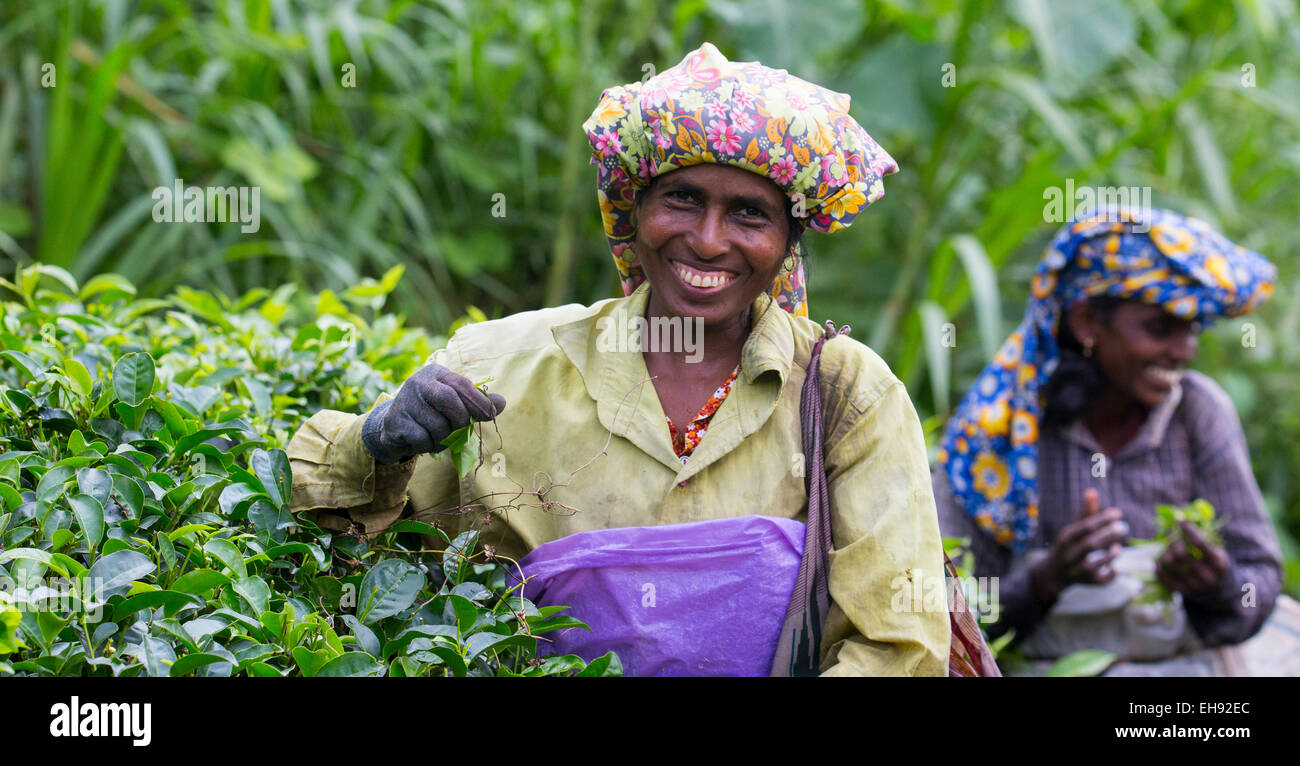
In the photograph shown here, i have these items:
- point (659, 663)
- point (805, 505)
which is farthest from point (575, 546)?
point (805, 505)

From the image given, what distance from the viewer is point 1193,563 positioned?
3283 mm

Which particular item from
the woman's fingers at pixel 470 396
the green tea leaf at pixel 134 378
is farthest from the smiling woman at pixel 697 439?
the green tea leaf at pixel 134 378

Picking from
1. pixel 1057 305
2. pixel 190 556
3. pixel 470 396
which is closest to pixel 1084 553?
pixel 1057 305

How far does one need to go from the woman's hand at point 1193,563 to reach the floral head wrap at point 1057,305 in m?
0.35

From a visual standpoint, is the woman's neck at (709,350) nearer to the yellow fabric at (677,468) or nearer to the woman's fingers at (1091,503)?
the yellow fabric at (677,468)

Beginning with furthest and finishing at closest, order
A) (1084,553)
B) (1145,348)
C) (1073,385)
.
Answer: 1. (1073,385)
2. (1145,348)
3. (1084,553)

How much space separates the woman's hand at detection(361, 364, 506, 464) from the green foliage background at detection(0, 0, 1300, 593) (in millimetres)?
2487

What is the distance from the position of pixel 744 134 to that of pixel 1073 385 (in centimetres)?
195

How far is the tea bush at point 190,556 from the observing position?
165 cm

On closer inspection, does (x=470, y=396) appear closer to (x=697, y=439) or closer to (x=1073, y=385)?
(x=697, y=439)
